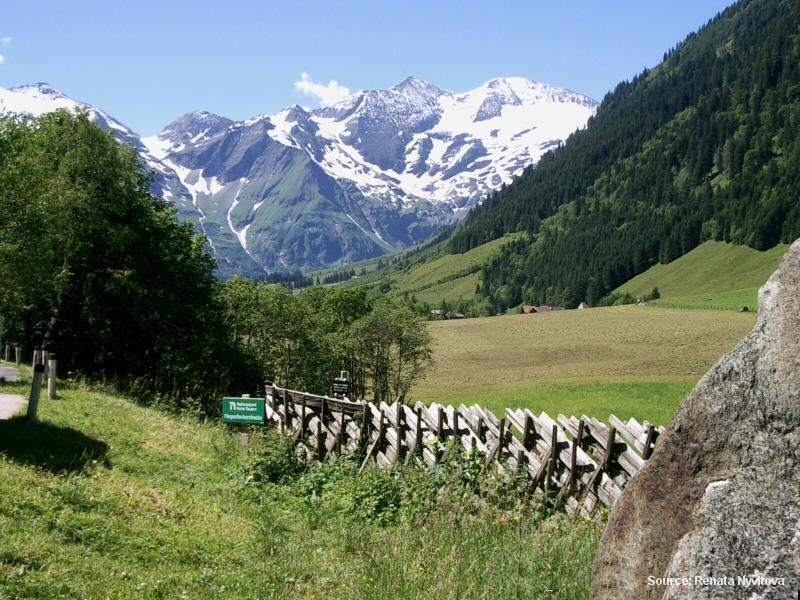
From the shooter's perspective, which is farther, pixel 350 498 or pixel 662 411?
pixel 662 411

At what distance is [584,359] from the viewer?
87.8 metres

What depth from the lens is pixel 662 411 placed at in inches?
1702

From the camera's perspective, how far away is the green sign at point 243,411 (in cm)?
1576

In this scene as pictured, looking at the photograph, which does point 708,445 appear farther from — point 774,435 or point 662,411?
point 662,411

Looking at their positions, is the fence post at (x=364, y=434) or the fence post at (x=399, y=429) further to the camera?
the fence post at (x=364, y=434)

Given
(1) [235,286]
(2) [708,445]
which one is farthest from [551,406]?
(2) [708,445]

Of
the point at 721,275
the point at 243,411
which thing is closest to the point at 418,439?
the point at 243,411

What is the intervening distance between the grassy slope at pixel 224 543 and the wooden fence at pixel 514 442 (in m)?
0.89

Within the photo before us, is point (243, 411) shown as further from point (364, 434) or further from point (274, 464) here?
point (274, 464)

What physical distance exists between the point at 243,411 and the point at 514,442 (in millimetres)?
7851

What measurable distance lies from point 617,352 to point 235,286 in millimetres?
56296

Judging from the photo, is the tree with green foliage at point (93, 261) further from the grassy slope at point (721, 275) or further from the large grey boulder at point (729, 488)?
the grassy slope at point (721, 275)

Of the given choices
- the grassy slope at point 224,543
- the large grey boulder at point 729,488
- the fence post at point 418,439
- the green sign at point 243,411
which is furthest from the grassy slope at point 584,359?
the large grey boulder at point 729,488

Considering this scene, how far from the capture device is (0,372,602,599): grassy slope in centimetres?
615
